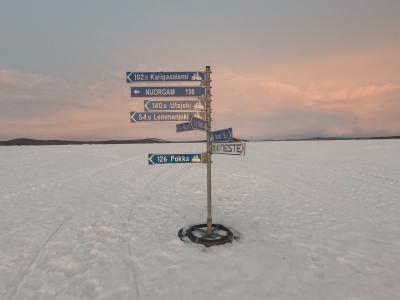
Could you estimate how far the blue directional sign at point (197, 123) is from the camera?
526 centimetres

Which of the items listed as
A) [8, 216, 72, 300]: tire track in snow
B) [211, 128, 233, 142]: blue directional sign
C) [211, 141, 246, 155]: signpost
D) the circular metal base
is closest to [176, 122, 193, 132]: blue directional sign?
[211, 128, 233, 142]: blue directional sign

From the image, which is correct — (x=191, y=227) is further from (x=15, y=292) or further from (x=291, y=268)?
(x=15, y=292)

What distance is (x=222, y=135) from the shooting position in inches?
213

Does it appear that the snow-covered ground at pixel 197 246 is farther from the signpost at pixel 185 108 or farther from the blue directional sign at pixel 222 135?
the blue directional sign at pixel 222 135

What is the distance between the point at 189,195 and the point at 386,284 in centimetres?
675

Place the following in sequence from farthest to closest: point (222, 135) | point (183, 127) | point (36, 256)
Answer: point (183, 127) → point (222, 135) → point (36, 256)

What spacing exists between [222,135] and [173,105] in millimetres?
1214

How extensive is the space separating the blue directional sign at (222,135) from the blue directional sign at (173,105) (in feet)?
2.01

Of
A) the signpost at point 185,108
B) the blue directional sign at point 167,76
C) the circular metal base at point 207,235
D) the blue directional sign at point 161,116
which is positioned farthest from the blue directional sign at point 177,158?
the circular metal base at point 207,235

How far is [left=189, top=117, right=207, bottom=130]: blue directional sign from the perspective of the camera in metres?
5.26

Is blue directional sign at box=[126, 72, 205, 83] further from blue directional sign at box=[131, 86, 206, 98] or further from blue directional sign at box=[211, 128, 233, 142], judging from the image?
blue directional sign at box=[211, 128, 233, 142]

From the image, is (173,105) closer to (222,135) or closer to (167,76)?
(167,76)

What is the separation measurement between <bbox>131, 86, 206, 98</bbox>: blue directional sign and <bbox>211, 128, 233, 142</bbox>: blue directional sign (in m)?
0.87

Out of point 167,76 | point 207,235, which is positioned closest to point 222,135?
point 167,76
